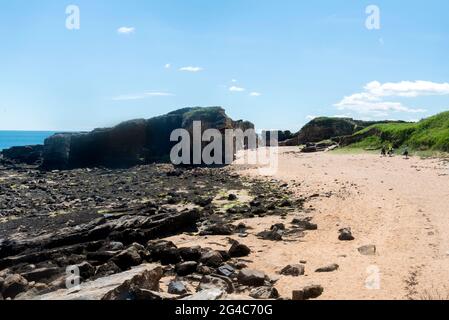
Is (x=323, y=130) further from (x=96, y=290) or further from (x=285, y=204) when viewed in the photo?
(x=96, y=290)

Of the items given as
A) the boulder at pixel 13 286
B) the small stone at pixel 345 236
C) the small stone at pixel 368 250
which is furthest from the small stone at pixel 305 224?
the boulder at pixel 13 286

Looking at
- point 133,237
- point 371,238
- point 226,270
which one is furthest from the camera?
point 133,237

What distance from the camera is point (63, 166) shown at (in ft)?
181

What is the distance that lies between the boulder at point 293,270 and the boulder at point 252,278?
0.89 m

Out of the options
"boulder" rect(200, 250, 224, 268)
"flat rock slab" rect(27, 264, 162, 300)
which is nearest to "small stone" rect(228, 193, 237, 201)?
"boulder" rect(200, 250, 224, 268)

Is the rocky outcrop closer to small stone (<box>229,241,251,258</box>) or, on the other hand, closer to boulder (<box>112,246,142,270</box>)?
boulder (<box>112,246,142,270</box>)

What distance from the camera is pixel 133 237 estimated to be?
17.1 metres

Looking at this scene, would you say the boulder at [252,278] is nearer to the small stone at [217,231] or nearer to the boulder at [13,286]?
the boulder at [13,286]

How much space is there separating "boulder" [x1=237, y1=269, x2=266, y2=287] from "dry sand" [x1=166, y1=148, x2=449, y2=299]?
0.51 meters

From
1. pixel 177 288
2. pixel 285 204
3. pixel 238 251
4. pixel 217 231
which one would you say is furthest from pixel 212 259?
pixel 285 204

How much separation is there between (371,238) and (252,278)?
6.36 meters

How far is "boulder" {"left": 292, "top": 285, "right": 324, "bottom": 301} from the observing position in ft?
34.5
